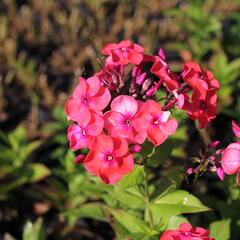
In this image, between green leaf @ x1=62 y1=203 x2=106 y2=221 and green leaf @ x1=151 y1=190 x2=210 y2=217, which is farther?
green leaf @ x1=62 y1=203 x2=106 y2=221

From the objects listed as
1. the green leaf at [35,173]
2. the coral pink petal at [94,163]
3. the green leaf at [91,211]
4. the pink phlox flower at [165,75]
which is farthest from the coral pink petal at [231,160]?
the green leaf at [35,173]

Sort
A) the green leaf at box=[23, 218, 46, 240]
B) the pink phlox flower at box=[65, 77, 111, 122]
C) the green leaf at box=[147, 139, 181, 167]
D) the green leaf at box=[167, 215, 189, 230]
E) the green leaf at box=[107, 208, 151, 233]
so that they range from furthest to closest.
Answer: the green leaf at box=[23, 218, 46, 240] → the green leaf at box=[107, 208, 151, 233] → the green leaf at box=[167, 215, 189, 230] → the green leaf at box=[147, 139, 181, 167] → the pink phlox flower at box=[65, 77, 111, 122]

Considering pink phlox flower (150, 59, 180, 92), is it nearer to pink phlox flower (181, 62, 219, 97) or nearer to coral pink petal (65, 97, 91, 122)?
pink phlox flower (181, 62, 219, 97)

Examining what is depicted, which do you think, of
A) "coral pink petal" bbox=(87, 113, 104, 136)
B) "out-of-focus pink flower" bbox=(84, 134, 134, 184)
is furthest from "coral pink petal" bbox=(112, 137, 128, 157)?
"coral pink petal" bbox=(87, 113, 104, 136)

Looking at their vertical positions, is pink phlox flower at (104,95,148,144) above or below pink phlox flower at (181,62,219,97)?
below

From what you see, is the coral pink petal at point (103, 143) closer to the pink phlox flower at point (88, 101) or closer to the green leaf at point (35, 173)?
the pink phlox flower at point (88, 101)

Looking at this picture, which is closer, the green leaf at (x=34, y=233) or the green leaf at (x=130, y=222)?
the green leaf at (x=130, y=222)
